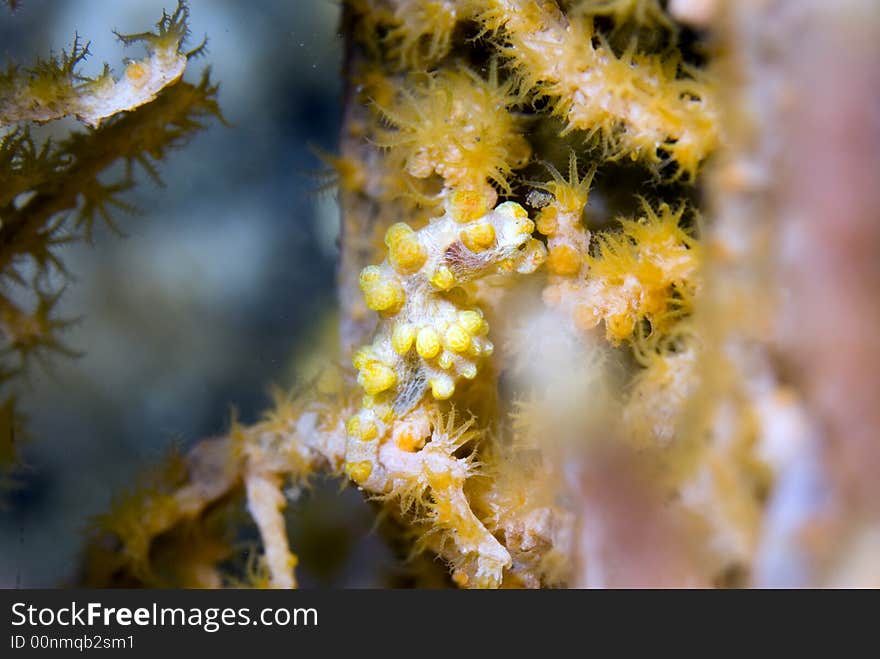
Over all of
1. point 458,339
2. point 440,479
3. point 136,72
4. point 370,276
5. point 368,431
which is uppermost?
point 136,72

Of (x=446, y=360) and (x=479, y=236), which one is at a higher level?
(x=479, y=236)

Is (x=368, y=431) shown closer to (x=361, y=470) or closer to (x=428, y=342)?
(x=361, y=470)

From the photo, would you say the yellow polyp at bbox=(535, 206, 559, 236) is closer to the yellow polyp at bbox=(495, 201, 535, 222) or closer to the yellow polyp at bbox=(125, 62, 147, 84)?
the yellow polyp at bbox=(495, 201, 535, 222)

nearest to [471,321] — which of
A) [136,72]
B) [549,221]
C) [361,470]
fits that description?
[549,221]

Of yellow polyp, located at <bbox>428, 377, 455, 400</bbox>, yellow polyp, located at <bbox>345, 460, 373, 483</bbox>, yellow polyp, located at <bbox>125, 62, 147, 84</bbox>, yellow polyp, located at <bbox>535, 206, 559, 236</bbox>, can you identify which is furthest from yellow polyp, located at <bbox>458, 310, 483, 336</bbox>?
yellow polyp, located at <bbox>125, 62, 147, 84</bbox>

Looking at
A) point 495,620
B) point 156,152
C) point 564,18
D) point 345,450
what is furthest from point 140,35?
point 495,620

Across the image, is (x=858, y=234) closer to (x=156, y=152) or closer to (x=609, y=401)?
(x=609, y=401)

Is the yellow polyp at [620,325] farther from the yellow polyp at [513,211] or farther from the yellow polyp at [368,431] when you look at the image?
the yellow polyp at [368,431]
